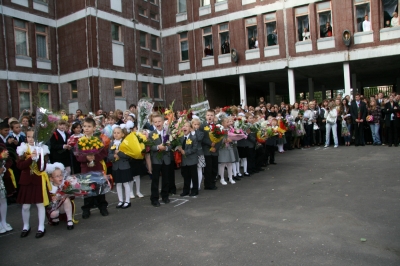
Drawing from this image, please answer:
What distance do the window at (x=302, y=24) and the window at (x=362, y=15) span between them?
10.0 feet

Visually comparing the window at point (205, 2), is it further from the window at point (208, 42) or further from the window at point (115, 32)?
the window at point (115, 32)

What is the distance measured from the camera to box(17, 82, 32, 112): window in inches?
858

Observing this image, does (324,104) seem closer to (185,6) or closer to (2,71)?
(185,6)

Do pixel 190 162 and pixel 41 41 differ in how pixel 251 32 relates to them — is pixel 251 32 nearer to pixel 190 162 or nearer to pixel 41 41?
pixel 41 41

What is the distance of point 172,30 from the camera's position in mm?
28562

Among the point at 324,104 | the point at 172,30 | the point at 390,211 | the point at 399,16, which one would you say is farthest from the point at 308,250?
the point at 172,30

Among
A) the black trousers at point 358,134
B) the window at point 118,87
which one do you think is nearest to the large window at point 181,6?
the window at point 118,87

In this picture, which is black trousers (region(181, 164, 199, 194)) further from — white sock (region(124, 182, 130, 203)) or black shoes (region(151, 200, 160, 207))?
white sock (region(124, 182, 130, 203))

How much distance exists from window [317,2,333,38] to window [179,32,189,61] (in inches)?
409

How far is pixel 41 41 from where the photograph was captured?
23.5 meters

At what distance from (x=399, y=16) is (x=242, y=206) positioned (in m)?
20.1

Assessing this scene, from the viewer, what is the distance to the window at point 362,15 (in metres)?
21.7

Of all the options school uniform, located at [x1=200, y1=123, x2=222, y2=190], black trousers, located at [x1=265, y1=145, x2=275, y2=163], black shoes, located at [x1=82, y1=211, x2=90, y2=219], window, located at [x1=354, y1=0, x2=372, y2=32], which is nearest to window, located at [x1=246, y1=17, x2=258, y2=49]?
window, located at [x1=354, y1=0, x2=372, y2=32]

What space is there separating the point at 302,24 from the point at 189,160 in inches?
755
